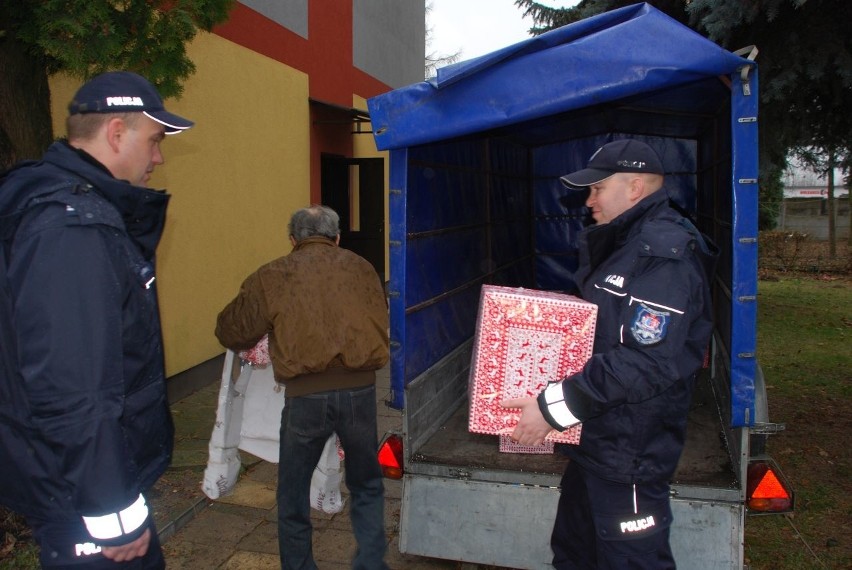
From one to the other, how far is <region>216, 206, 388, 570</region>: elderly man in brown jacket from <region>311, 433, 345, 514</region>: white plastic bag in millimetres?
275

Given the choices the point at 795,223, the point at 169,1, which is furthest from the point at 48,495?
the point at 795,223

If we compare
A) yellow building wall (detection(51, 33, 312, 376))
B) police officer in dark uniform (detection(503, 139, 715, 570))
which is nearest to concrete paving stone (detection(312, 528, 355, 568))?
police officer in dark uniform (detection(503, 139, 715, 570))

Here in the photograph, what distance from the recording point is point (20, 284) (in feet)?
5.80

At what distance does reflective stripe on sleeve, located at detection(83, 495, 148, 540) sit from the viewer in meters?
1.81

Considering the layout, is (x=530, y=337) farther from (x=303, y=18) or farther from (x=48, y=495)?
(x=303, y=18)

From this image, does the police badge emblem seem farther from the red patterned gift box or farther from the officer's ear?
the officer's ear

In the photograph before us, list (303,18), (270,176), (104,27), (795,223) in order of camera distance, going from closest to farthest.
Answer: (104,27) < (270,176) < (303,18) < (795,223)

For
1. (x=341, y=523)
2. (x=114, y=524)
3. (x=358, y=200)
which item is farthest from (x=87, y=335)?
(x=358, y=200)

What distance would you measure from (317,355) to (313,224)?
2.31 ft

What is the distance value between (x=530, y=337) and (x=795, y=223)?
104ft

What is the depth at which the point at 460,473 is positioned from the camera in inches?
136

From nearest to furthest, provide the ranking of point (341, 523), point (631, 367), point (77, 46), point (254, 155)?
1. point (631, 367)
2. point (77, 46)
3. point (341, 523)
4. point (254, 155)

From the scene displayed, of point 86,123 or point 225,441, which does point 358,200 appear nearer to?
point 225,441

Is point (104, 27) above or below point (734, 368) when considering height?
above
